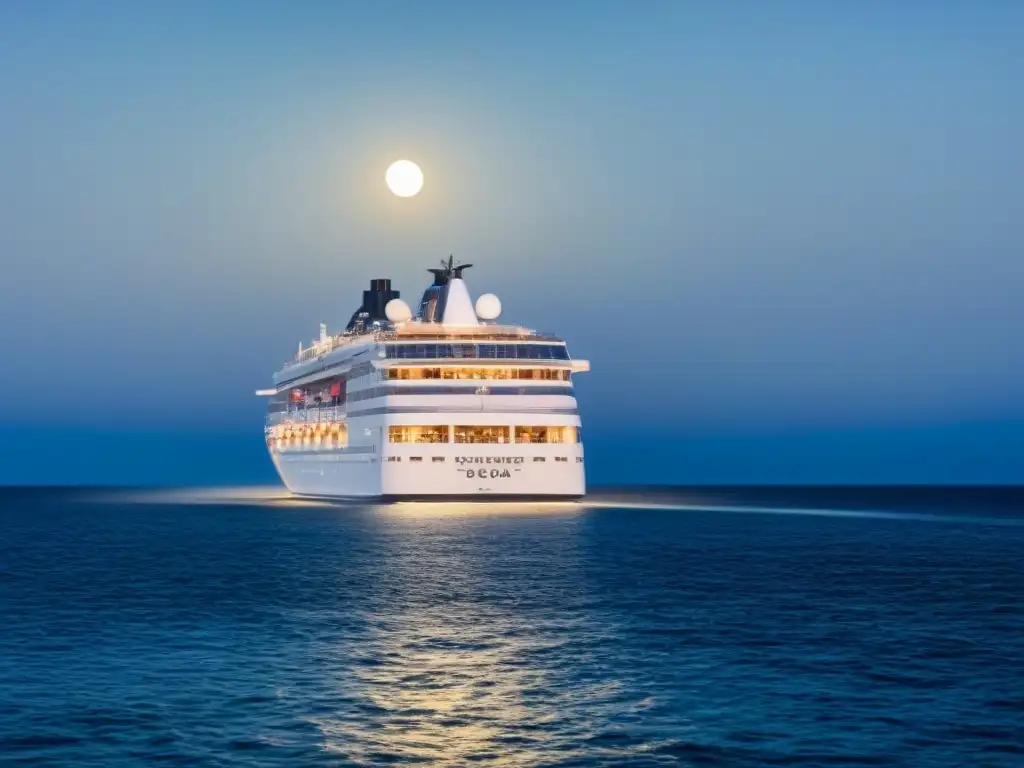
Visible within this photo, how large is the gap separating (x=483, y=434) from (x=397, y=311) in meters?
30.8

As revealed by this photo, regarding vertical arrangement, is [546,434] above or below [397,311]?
below

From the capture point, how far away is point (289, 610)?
1807 inches

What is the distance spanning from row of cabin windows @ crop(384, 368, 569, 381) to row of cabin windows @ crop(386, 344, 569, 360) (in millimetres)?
1075

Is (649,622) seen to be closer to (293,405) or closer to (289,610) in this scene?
(289,610)

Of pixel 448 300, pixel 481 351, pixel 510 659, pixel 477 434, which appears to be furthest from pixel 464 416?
pixel 510 659

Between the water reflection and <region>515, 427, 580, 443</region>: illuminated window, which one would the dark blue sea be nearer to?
the water reflection

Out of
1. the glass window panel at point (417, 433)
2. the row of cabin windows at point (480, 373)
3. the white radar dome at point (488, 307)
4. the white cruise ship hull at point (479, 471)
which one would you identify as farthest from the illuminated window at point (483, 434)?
the white radar dome at point (488, 307)

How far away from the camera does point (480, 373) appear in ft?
349

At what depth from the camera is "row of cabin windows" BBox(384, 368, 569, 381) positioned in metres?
106

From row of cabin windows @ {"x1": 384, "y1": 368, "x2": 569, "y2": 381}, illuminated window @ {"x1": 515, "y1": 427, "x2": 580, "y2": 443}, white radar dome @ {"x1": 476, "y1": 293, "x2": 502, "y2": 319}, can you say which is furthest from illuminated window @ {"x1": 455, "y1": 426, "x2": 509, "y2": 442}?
white radar dome @ {"x1": 476, "y1": 293, "x2": 502, "y2": 319}

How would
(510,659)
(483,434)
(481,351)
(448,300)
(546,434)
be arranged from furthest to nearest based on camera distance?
1. (448,300)
2. (481,351)
3. (546,434)
4. (483,434)
5. (510,659)

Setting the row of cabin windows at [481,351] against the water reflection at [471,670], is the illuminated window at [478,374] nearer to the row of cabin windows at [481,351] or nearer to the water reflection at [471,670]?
the row of cabin windows at [481,351]

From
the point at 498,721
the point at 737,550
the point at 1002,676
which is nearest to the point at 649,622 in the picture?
the point at 1002,676

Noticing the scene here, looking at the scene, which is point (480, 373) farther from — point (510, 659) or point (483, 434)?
point (510, 659)
